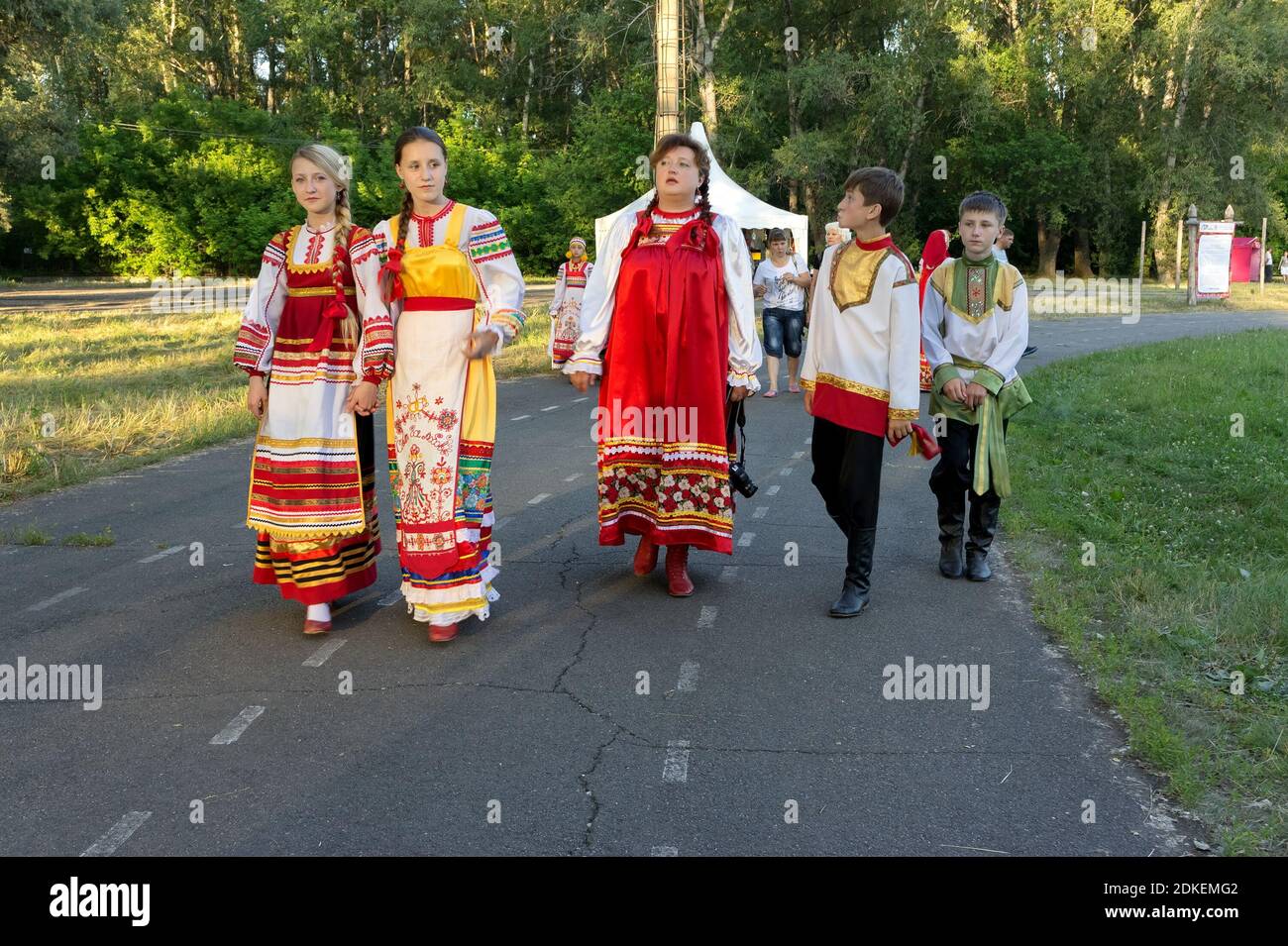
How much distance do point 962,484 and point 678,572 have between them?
160 centimetres

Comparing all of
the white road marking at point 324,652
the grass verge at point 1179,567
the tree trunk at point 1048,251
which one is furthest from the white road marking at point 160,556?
the tree trunk at point 1048,251

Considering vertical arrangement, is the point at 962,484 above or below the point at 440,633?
above

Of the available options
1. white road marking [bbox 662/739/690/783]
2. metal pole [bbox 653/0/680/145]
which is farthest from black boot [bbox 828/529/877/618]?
metal pole [bbox 653/0/680/145]

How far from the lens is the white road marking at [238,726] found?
4105 mm

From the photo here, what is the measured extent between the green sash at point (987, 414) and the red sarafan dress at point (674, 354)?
1.07m

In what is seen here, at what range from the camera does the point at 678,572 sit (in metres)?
5.91

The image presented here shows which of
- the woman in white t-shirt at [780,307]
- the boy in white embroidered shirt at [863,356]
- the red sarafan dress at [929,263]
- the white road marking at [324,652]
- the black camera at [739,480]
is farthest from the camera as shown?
the woman in white t-shirt at [780,307]

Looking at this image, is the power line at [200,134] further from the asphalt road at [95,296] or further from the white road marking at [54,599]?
the white road marking at [54,599]

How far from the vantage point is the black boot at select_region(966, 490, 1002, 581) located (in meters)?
6.14

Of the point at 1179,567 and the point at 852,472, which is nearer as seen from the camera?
the point at 852,472

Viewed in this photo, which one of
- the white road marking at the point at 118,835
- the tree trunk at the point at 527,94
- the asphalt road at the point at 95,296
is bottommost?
the white road marking at the point at 118,835

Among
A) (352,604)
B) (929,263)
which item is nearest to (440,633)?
(352,604)

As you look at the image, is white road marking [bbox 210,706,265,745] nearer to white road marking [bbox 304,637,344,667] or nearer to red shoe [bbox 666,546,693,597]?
white road marking [bbox 304,637,344,667]

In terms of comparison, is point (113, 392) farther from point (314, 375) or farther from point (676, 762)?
point (676, 762)
